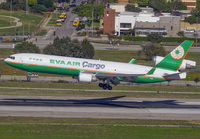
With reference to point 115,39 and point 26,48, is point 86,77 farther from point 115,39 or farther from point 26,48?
point 115,39

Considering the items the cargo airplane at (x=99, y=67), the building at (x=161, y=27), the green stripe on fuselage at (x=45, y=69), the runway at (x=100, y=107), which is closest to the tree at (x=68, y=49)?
the runway at (x=100, y=107)

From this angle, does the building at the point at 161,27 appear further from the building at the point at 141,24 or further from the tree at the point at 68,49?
the tree at the point at 68,49

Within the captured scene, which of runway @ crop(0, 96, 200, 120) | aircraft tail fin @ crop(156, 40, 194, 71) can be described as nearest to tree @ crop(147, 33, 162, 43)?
runway @ crop(0, 96, 200, 120)

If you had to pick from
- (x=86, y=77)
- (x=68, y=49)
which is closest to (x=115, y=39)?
(x=68, y=49)

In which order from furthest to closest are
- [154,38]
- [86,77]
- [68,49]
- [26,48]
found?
[154,38]
[26,48]
[68,49]
[86,77]

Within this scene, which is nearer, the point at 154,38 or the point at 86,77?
the point at 86,77
